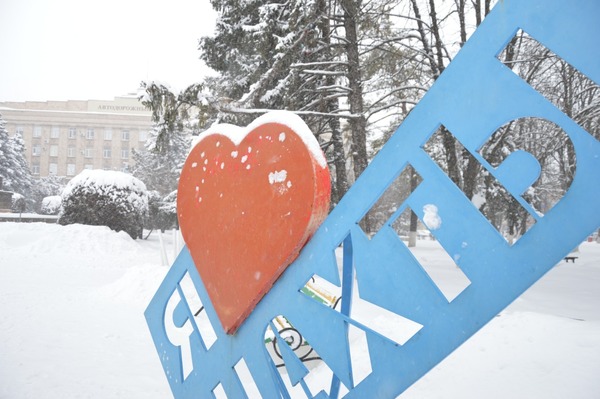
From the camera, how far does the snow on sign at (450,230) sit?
1.01 meters

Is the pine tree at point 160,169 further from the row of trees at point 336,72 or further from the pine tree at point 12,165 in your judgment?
the row of trees at point 336,72

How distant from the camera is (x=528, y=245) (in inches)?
41.9

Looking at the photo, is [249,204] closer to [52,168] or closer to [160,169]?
[160,169]

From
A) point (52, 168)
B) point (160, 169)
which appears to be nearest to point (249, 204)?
point (160, 169)

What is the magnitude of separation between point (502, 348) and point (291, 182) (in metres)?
2.72

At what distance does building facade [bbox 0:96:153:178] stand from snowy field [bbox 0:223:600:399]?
40.4m

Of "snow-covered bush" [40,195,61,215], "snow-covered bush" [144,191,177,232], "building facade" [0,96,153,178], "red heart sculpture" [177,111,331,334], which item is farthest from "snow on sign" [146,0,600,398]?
"building facade" [0,96,153,178]

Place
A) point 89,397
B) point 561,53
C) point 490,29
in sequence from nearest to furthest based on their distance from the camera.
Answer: point 561,53
point 490,29
point 89,397

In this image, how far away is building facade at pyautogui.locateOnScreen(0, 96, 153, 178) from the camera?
4288cm

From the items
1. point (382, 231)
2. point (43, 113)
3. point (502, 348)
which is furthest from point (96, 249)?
point (43, 113)

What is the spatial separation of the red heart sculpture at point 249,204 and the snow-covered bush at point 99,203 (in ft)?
37.2

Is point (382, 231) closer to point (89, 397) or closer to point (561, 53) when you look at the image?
point (561, 53)

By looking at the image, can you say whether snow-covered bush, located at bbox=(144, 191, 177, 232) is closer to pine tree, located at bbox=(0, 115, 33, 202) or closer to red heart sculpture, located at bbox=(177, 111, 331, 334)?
pine tree, located at bbox=(0, 115, 33, 202)

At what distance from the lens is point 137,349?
3.67 m
